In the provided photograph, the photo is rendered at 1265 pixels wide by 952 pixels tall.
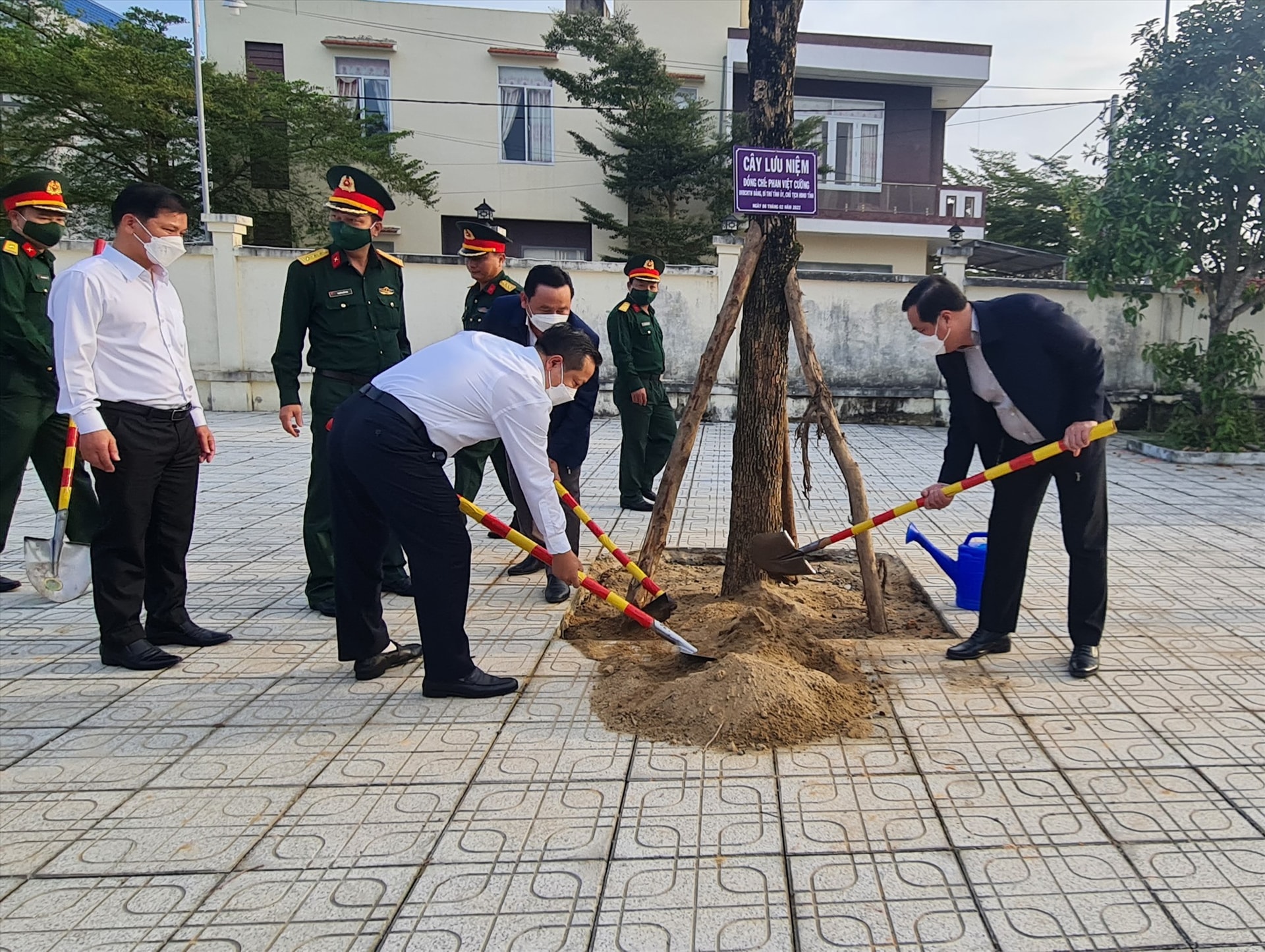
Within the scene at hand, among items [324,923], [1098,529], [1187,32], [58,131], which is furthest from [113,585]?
[58,131]

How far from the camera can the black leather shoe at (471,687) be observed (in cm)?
341

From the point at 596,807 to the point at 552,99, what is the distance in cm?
1921

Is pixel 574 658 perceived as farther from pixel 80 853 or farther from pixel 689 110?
pixel 689 110

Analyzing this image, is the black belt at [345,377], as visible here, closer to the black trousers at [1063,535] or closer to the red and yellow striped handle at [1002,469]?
the red and yellow striped handle at [1002,469]

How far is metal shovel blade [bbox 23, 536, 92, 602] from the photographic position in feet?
13.7

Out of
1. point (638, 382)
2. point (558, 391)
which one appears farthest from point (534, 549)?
point (638, 382)

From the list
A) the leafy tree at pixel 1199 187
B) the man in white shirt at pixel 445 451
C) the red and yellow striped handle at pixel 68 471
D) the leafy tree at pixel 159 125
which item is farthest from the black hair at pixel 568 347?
the leafy tree at pixel 159 125

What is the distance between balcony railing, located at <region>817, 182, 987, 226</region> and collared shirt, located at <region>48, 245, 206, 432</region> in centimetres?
1712

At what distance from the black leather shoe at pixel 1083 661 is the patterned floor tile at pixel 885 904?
1.55m

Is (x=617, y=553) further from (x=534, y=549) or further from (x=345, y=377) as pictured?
(x=345, y=377)

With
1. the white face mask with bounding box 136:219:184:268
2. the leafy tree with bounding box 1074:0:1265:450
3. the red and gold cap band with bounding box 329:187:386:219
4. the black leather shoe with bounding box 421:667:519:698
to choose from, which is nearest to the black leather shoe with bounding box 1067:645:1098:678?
the black leather shoe with bounding box 421:667:519:698

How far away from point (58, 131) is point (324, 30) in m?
5.87

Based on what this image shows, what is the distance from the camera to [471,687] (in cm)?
341

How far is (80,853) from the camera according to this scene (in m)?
2.42
